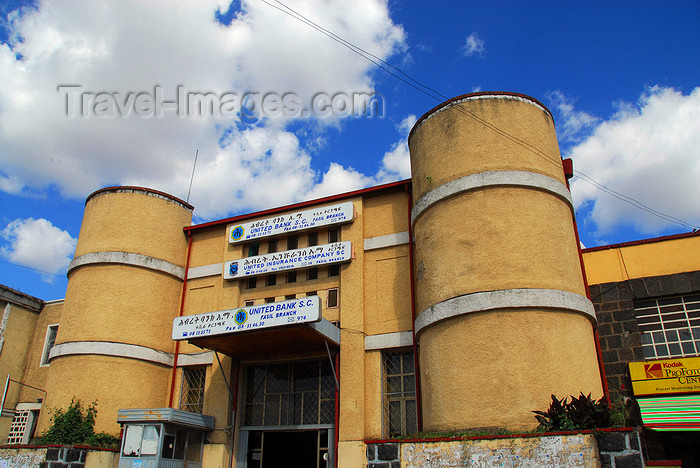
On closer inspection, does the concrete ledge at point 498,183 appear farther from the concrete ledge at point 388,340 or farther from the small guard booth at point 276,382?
the small guard booth at point 276,382

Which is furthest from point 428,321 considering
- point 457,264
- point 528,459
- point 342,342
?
point 528,459

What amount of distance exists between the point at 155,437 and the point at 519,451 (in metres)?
11.1

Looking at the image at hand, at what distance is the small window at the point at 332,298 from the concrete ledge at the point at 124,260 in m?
7.06

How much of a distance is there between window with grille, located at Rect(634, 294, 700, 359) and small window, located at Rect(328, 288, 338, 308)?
9.56 meters

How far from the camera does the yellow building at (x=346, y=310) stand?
1480cm

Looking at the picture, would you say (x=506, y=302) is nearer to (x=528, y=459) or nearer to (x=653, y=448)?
(x=528, y=459)

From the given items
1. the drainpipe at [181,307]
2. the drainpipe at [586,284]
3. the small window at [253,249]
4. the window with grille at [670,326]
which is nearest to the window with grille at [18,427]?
the drainpipe at [181,307]

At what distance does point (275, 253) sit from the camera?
68.1 feet

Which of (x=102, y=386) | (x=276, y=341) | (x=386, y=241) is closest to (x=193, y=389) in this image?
(x=102, y=386)

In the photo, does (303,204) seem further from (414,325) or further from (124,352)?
(124,352)

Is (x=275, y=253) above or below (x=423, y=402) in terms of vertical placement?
above

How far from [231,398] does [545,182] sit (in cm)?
1259

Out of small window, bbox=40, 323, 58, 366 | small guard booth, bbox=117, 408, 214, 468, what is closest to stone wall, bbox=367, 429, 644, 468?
small guard booth, bbox=117, 408, 214, 468

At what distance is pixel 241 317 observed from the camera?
16859 mm
